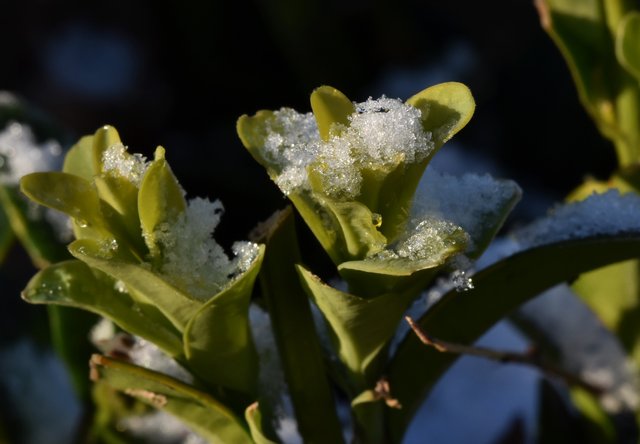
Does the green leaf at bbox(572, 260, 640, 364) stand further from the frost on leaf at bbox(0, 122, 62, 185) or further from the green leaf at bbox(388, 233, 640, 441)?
the frost on leaf at bbox(0, 122, 62, 185)

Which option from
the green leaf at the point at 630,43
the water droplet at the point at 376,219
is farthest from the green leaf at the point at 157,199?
the green leaf at the point at 630,43

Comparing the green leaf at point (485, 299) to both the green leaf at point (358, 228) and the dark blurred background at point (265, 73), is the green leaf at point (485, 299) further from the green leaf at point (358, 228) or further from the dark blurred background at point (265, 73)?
the dark blurred background at point (265, 73)

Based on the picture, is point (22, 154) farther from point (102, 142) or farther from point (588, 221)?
point (588, 221)

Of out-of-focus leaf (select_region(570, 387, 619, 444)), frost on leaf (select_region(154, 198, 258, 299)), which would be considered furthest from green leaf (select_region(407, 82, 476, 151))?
out-of-focus leaf (select_region(570, 387, 619, 444))

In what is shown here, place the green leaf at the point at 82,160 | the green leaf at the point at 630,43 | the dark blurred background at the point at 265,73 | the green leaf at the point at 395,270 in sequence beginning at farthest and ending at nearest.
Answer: the dark blurred background at the point at 265,73, the green leaf at the point at 630,43, the green leaf at the point at 82,160, the green leaf at the point at 395,270

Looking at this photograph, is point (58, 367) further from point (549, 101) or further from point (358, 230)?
point (549, 101)

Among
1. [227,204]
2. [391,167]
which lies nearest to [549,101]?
[227,204]
